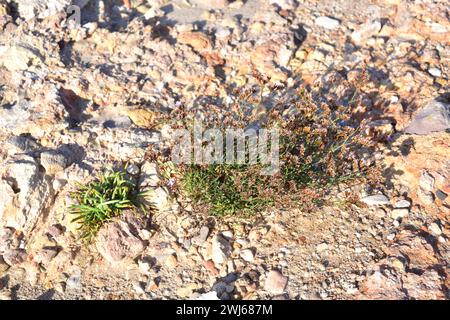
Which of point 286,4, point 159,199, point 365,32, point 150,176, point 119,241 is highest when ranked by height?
point 286,4

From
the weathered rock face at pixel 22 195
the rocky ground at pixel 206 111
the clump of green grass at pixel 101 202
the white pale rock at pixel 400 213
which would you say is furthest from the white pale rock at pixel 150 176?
the white pale rock at pixel 400 213

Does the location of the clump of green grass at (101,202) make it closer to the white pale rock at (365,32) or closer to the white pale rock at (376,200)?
the white pale rock at (376,200)

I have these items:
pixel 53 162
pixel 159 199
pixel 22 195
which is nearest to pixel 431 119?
pixel 159 199

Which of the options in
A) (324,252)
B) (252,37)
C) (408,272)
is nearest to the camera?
(408,272)

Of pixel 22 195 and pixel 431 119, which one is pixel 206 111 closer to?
pixel 22 195

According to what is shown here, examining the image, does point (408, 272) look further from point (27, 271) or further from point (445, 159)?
point (27, 271)

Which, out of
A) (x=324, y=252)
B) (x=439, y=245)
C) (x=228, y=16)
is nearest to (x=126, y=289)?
(x=324, y=252)
